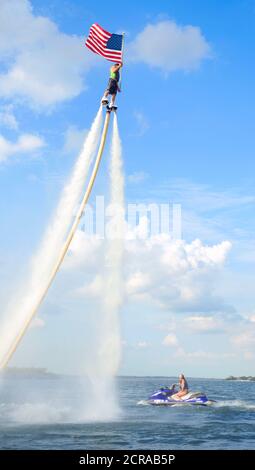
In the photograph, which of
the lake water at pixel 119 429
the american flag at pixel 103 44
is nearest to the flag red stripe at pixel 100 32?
the american flag at pixel 103 44

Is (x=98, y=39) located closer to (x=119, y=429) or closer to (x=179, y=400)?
(x=119, y=429)

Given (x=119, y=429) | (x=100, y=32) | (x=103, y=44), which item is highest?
(x=100, y=32)

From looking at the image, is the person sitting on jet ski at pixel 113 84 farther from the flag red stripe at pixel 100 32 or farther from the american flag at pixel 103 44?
the flag red stripe at pixel 100 32

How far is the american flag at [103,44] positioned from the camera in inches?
1459

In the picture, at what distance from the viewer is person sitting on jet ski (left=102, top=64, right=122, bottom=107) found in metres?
36.0

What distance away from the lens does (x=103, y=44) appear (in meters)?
37.2

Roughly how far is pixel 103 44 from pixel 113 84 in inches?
152

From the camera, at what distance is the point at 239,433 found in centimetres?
4962

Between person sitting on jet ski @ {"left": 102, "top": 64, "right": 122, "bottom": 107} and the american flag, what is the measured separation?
1.04 metres

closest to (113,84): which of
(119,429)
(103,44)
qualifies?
(103,44)

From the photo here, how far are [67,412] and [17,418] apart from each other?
7723 mm

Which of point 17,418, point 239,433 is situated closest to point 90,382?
point 17,418

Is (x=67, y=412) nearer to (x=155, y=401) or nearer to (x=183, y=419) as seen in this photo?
(x=183, y=419)

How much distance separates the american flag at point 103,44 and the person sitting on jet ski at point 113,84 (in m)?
1.04
